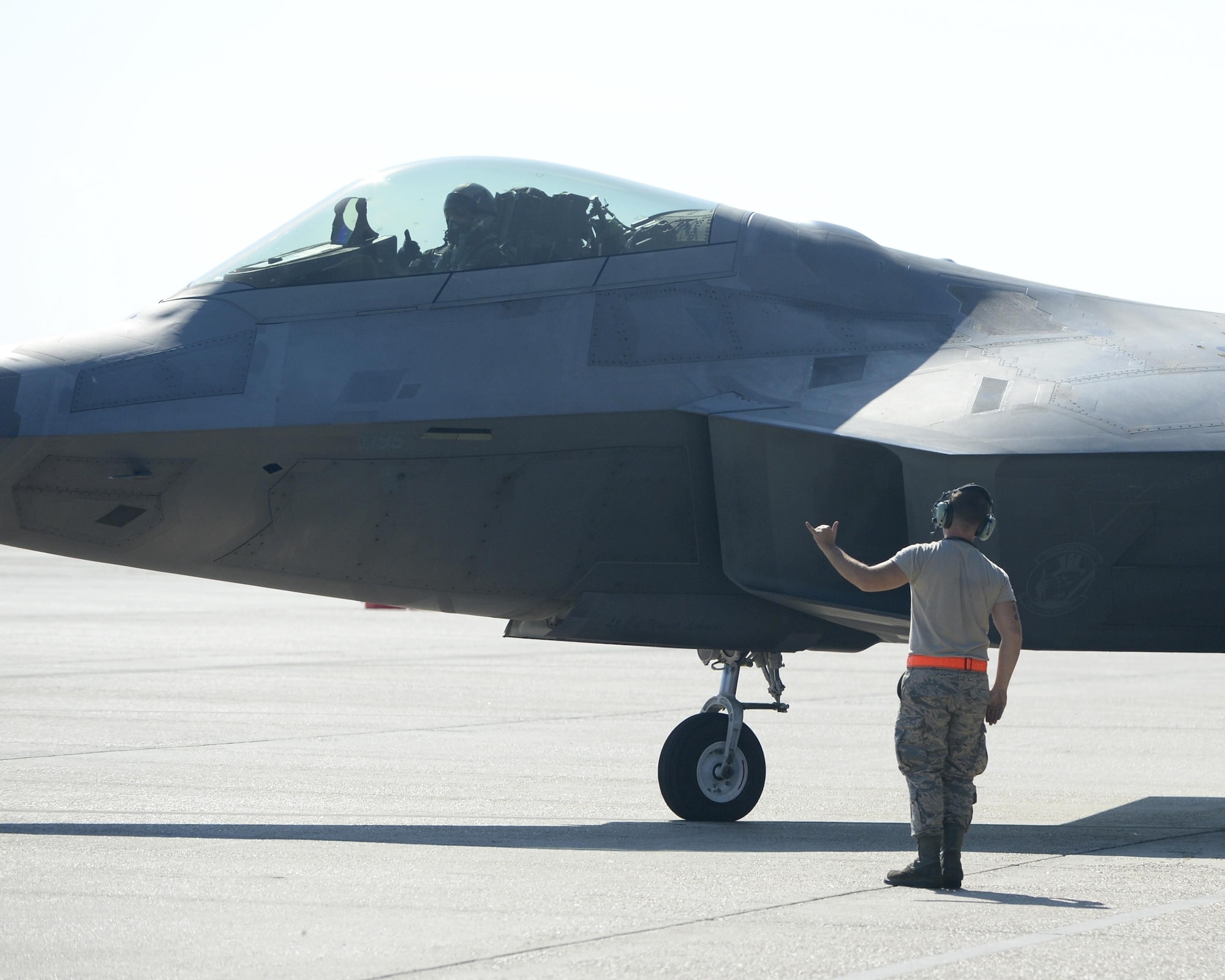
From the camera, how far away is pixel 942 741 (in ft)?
25.2

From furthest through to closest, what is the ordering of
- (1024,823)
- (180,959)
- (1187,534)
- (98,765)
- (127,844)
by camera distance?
(98,765) < (1024,823) < (1187,534) < (127,844) < (180,959)

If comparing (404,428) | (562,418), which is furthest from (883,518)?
(404,428)

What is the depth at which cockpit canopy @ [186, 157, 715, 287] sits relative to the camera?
10.2 m

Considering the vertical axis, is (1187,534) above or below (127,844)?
above

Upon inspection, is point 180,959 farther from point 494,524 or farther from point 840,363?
point 840,363

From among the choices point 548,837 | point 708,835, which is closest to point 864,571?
point 708,835

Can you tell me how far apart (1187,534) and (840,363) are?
2328 millimetres

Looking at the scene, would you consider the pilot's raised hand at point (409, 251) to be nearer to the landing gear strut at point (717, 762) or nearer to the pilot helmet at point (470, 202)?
the pilot helmet at point (470, 202)

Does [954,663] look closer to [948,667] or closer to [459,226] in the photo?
[948,667]

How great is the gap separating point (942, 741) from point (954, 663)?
1.21 ft

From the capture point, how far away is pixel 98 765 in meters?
12.2

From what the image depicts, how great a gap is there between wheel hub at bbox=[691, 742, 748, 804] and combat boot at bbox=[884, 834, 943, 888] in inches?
113

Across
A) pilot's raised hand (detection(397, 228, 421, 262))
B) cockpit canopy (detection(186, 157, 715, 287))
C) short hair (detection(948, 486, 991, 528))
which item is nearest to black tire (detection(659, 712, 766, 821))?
short hair (detection(948, 486, 991, 528))

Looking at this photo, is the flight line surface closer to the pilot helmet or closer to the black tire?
the black tire
